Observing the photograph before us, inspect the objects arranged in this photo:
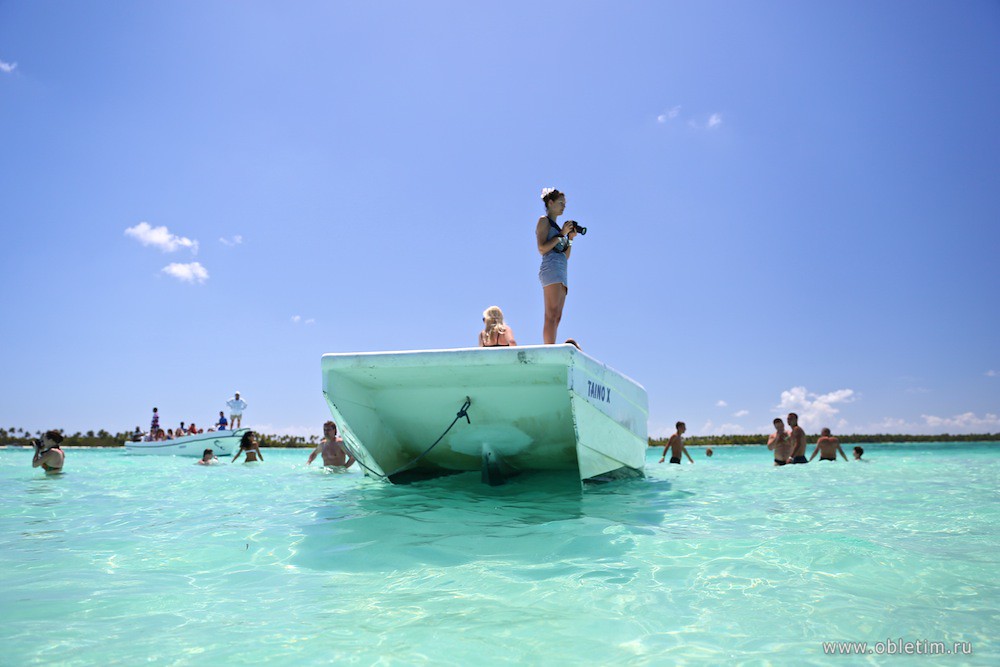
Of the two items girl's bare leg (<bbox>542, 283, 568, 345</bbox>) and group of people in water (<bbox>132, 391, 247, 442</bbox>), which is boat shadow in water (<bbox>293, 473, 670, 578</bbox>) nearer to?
girl's bare leg (<bbox>542, 283, 568, 345</bbox>)

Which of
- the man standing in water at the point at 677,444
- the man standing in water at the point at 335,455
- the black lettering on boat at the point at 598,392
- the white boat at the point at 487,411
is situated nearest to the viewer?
the white boat at the point at 487,411

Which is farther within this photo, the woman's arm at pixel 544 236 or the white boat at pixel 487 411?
the woman's arm at pixel 544 236

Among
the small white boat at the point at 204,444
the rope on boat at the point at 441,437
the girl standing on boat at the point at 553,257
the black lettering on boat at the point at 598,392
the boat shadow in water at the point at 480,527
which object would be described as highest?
the girl standing on boat at the point at 553,257

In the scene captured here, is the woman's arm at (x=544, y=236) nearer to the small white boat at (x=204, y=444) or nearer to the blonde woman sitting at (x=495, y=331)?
the blonde woman sitting at (x=495, y=331)

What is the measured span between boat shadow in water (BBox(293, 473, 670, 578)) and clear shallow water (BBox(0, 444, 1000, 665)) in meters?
0.03

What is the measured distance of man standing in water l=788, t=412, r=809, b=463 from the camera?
13.0m

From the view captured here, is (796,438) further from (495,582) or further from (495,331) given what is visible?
(495,582)

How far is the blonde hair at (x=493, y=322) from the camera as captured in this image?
550cm

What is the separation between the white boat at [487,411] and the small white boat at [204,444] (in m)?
16.2

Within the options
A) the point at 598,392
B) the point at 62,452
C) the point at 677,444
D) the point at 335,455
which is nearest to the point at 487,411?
the point at 598,392

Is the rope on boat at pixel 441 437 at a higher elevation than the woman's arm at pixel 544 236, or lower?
lower

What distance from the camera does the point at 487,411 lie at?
5648 millimetres

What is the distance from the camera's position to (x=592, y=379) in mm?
4938

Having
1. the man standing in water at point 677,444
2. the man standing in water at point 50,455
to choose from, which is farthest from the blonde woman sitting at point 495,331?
the man standing in water at point 677,444
